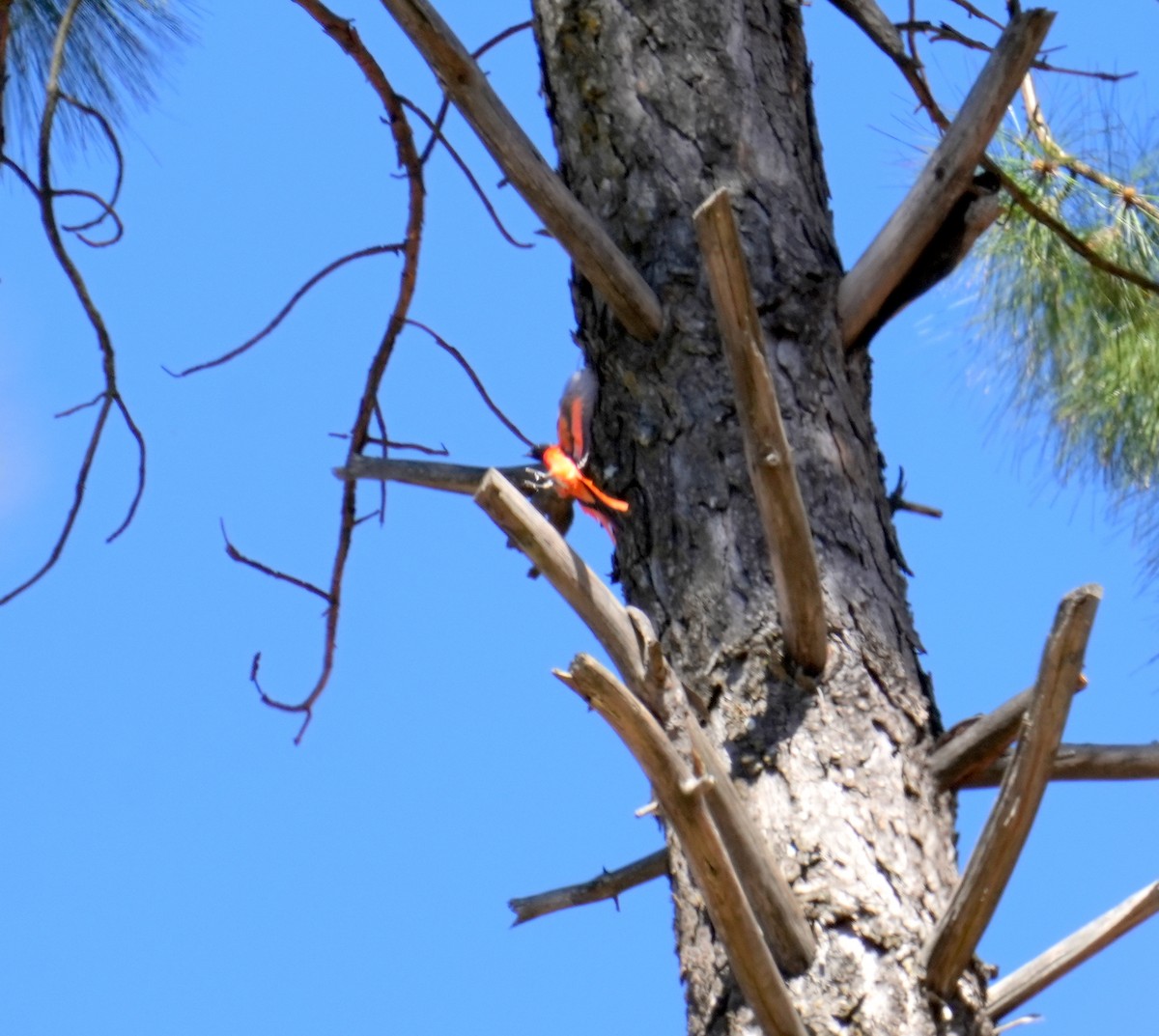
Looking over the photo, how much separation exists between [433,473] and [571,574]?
0.39 meters

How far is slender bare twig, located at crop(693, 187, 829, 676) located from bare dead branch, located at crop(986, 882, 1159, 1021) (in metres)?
0.30

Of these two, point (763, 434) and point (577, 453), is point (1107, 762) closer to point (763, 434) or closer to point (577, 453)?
point (763, 434)

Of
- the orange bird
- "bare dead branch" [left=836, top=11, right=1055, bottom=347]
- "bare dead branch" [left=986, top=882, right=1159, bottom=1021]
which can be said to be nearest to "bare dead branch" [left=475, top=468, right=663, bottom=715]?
the orange bird

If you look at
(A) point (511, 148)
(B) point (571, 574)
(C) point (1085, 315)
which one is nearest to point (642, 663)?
(B) point (571, 574)

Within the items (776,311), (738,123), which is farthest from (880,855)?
(738,123)

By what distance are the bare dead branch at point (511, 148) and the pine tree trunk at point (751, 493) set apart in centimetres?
10

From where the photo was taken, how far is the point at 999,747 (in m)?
1.23

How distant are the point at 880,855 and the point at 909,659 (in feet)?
0.69

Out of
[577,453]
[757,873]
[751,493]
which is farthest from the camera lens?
[577,453]

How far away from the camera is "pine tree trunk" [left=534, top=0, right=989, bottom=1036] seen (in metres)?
1.17

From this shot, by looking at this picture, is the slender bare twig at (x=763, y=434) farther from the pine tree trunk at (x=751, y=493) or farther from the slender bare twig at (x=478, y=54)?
the slender bare twig at (x=478, y=54)

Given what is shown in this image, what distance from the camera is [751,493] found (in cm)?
133

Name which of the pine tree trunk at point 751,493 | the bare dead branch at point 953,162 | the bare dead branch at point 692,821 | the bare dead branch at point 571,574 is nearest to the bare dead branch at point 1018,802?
the pine tree trunk at point 751,493

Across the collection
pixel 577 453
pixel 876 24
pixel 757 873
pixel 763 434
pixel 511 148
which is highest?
pixel 876 24
